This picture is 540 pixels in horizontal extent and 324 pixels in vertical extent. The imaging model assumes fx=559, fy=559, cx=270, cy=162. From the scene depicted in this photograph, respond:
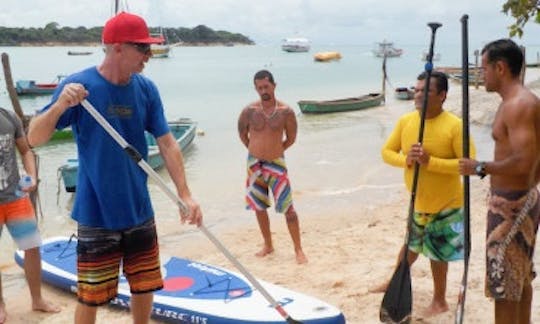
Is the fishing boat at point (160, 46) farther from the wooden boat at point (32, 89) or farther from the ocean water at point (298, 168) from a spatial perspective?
the wooden boat at point (32, 89)

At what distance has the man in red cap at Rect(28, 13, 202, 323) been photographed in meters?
3.07

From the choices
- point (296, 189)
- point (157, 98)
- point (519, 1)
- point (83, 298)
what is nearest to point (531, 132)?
point (519, 1)

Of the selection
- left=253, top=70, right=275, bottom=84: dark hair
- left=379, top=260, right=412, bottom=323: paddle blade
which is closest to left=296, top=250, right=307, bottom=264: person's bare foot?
left=253, top=70, right=275, bottom=84: dark hair

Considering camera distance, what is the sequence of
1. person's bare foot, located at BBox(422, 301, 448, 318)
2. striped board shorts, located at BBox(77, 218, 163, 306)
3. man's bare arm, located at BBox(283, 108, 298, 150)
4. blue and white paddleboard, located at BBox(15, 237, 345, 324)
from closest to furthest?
striped board shorts, located at BBox(77, 218, 163, 306), blue and white paddleboard, located at BBox(15, 237, 345, 324), person's bare foot, located at BBox(422, 301, 448, 318), man's bare arm, located at BBox(283, 108, 298, 150)

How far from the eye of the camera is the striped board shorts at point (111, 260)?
323 cm

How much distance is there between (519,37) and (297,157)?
11887 mm

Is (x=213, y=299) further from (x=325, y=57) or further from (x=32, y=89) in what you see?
(x=325, y=57)

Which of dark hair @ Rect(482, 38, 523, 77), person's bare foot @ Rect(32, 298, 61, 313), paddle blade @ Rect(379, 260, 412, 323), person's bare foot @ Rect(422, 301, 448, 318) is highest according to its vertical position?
dark hair @ Rect(482, 38, 523, 77)

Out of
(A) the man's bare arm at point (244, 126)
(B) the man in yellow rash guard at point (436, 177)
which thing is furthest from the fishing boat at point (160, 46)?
(B) the man in yellow rash guard at point (436, 177)

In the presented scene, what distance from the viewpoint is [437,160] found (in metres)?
4.27

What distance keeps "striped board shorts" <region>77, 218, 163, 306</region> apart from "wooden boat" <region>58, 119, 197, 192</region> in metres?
3.73

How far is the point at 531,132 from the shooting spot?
3264 millimetres

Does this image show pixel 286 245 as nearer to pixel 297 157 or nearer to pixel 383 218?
pixel 383 218

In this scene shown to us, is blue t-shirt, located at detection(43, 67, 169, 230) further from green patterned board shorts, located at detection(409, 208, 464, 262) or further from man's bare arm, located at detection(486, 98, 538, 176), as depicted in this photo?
→ green patterned board shorts, located at detection(409, 208, 464, 262)
